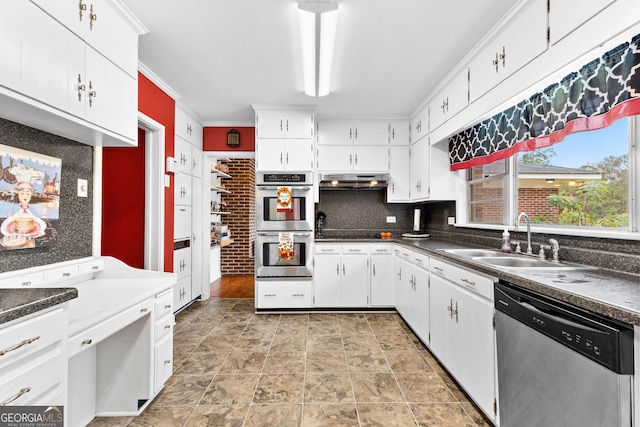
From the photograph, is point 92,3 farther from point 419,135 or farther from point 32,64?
point 419,135

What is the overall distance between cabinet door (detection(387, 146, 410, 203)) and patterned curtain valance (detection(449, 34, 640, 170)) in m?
1.43

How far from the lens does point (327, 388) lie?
7.13 ft

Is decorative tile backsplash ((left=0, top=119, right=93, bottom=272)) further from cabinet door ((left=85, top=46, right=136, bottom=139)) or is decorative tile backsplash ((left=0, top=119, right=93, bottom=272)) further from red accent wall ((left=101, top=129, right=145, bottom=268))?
red accent wall ((left=101, top=129, right=145, bottom=268))

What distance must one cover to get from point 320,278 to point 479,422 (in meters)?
2.26

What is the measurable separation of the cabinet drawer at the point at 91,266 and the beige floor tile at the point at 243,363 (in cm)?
121

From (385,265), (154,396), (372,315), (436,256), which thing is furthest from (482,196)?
(154,396)

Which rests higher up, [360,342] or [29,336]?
[29,336]

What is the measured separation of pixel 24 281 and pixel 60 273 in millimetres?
227

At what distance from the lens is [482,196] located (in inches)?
124

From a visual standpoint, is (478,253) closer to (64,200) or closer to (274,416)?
(274,416)

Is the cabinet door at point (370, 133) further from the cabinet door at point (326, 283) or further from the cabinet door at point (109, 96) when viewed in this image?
the cabinet door at point (109, 96)

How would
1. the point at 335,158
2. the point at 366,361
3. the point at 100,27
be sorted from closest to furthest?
1. the point at 100,27
2. the point at 366,361
3. the point at 335,158

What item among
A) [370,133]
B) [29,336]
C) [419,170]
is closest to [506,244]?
[419,170]

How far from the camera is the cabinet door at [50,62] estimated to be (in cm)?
139
